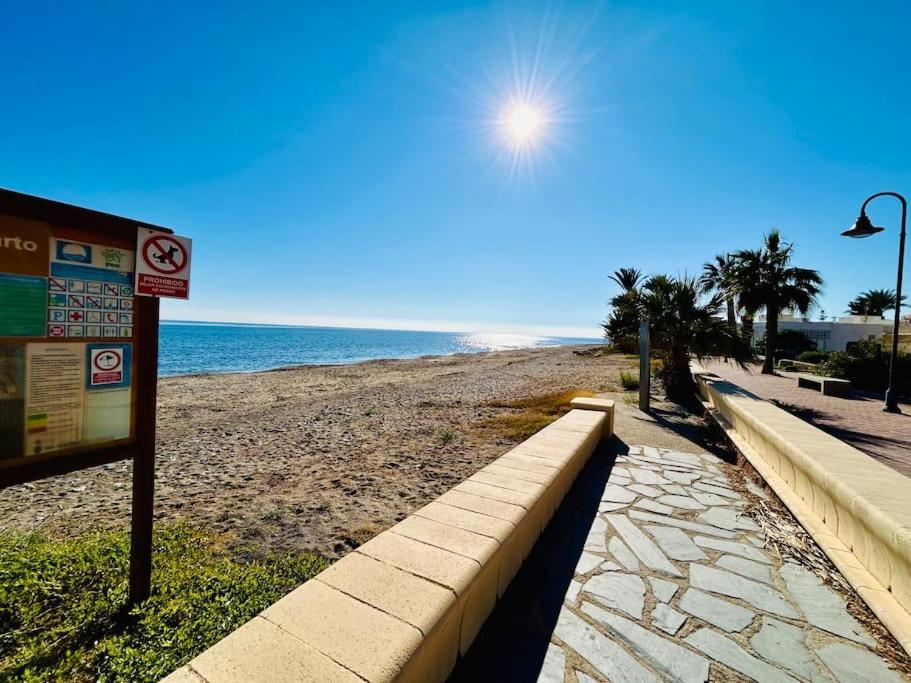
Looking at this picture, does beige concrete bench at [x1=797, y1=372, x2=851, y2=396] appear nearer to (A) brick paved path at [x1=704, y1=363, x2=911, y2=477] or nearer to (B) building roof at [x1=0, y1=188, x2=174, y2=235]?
(A) brick paved path at [x1=704, y1=363, x2=911, y2=477]

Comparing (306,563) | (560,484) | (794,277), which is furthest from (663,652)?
(794,277)

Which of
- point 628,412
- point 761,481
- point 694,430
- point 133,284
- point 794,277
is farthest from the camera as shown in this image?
point 794,277

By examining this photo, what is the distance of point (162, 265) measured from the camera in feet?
8.27

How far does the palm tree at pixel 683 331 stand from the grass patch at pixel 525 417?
2393 mm

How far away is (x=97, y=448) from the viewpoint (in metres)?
2.33

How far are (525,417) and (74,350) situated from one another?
7686 mm

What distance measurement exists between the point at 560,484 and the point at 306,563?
2.39 meters

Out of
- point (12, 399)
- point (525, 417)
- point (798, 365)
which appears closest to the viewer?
point (12, 399)

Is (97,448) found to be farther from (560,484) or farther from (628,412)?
(628,412)

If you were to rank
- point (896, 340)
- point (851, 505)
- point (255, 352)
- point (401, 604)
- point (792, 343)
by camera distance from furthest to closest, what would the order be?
point (255, 352), point (792, 343), point (896, 340), point (851, 505), point (401, 604)

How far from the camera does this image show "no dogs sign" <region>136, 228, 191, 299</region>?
2451 mm

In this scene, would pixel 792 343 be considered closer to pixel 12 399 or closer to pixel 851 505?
pixel 851 505

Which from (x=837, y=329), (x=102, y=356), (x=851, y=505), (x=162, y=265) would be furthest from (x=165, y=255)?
(x=837, y=329)

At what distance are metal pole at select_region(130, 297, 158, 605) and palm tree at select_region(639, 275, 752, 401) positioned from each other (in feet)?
35.1
